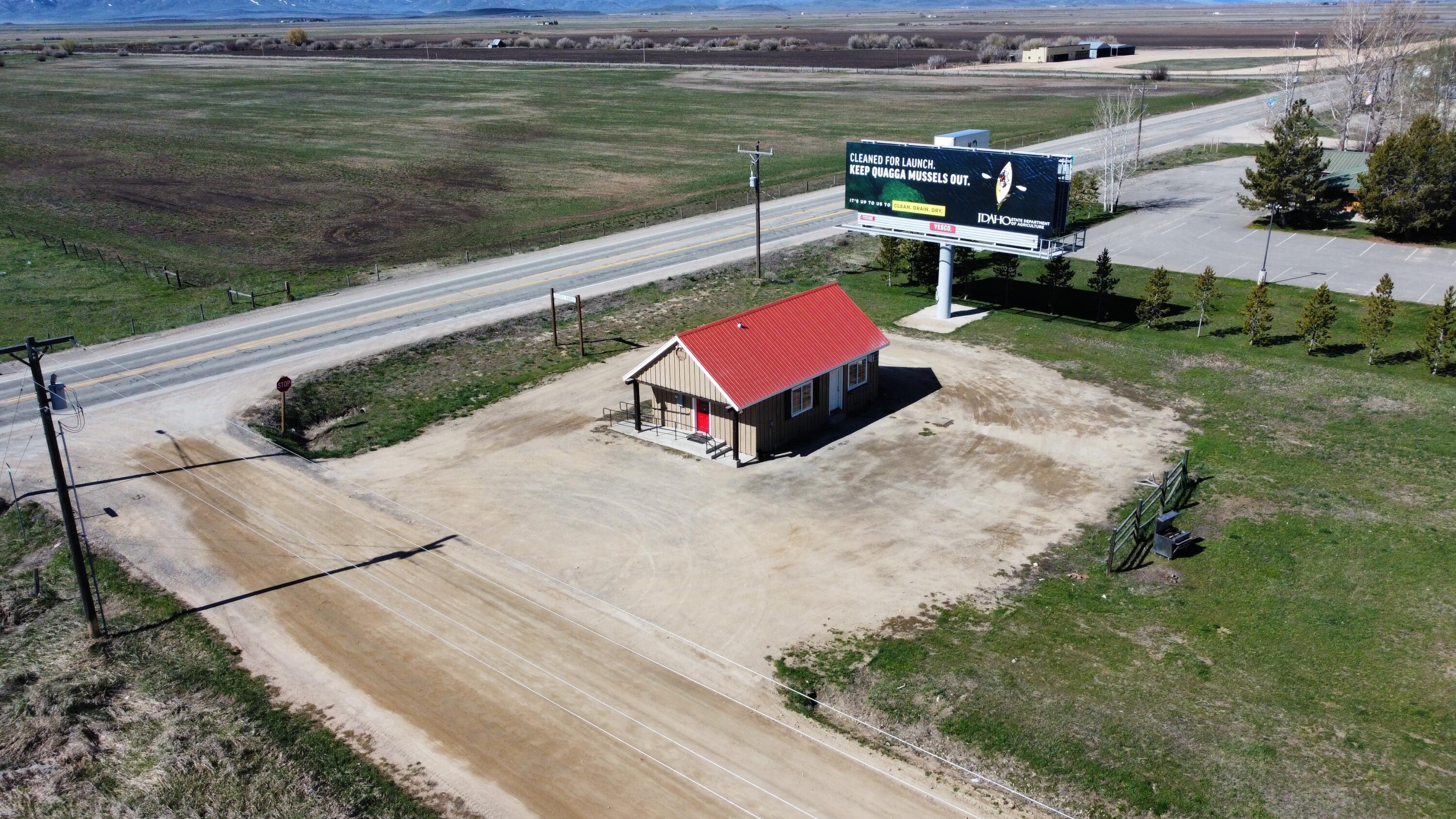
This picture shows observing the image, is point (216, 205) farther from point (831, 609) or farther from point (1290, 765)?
point (1290, 765)

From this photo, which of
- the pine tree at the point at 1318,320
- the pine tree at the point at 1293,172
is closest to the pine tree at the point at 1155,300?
the pine tree at the point at 1318,320

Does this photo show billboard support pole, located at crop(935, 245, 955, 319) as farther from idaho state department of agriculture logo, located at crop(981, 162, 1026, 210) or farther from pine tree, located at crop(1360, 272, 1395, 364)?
pine tree, located at crop(1360, 272, 1395, 364)

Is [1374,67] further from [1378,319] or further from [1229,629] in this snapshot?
[1229,629]

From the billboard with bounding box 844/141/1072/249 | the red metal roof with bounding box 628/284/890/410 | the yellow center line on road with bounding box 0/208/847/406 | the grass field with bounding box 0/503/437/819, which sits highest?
the billboard with bounding box 844/141/1072/249

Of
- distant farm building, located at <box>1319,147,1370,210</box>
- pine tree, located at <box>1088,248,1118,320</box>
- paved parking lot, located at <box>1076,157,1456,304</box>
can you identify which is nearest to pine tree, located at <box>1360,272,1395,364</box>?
paved parking lot, located at <box>1076,157,1456,304</box>

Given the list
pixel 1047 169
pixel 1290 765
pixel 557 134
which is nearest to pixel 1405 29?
pixel 1047 169

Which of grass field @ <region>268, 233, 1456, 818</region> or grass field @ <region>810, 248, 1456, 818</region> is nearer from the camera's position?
grass field @ <region>810, 248, 1456, 818</region>

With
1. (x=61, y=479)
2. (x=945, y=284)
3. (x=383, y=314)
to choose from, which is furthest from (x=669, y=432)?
(x=383, y=314)
